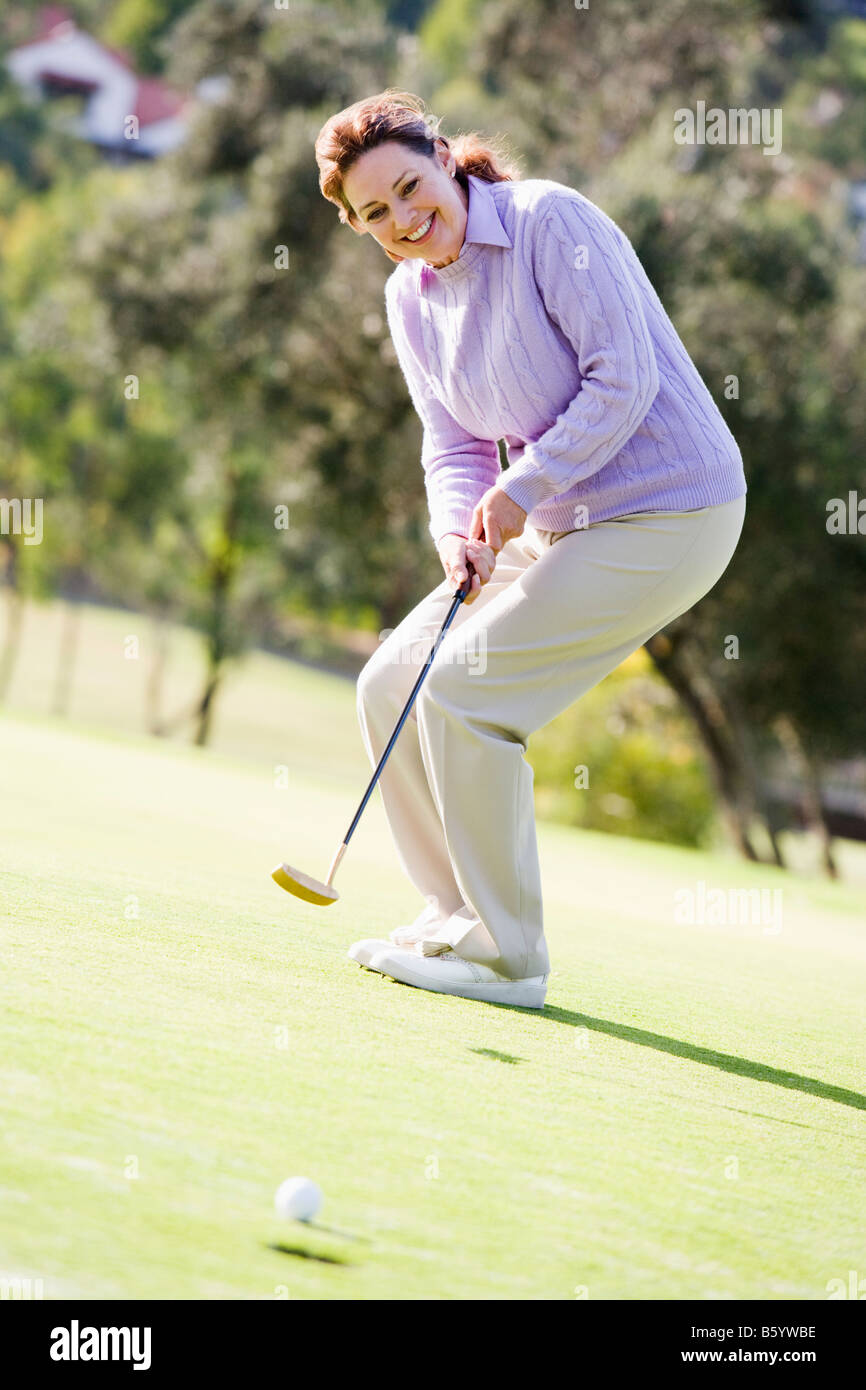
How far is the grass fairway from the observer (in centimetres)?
195

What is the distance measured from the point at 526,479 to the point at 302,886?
114 centimetres

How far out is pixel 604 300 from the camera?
3629mm

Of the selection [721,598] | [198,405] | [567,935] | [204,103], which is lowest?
[567,935]

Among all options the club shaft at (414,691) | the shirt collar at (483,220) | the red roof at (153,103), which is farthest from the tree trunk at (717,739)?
the red roof at (153,103)

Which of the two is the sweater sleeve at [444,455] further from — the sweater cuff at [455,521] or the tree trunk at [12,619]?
the tree trunk at [12,619]

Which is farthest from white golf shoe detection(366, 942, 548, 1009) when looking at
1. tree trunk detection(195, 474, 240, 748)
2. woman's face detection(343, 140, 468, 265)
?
tree trunk detection(195, 474, 240, 748)

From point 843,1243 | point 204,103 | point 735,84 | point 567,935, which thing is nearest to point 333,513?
point 204,103

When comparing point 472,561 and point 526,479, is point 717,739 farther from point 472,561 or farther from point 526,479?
point 526,479

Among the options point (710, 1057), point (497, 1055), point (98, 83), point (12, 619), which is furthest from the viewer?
point (98, 83)

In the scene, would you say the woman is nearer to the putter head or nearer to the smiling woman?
the smiling woman

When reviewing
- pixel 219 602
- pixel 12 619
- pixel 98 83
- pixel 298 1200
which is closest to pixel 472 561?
pixel 298 1200

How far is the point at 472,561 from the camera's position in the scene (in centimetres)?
385
